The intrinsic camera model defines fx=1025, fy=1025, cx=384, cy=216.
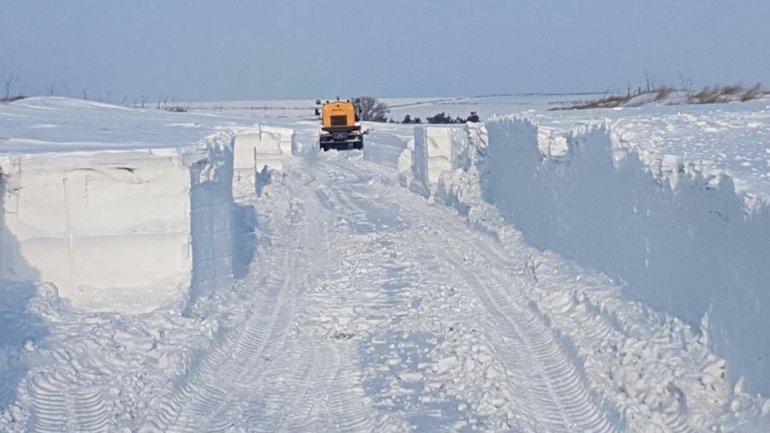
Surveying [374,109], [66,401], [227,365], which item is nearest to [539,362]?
[227,365]

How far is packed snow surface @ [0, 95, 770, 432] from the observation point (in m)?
7.86

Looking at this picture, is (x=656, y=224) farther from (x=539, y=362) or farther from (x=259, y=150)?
(x=259, y=150)

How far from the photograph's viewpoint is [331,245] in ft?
60.3

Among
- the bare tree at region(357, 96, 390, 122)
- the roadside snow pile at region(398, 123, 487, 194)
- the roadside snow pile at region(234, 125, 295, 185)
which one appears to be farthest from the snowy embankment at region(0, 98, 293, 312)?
the bare tree at region(357, 96, 390, 122)

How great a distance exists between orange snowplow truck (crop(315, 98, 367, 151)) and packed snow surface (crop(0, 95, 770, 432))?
26433 millimetres

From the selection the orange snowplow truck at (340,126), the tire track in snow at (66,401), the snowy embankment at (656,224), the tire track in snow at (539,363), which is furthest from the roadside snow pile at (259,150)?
the tire track in snow at (66,401)

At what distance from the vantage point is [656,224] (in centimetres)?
1034

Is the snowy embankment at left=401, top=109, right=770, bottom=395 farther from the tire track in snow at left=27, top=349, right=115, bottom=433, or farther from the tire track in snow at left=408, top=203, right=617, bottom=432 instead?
the tire track in snow at left=27, top=349, right=115, bottom=433

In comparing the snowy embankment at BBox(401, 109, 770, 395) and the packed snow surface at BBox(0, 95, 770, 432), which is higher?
the snowy embankment at BBox(401, 109, 770, 395)

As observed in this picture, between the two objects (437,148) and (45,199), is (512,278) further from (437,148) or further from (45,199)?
(437,148)

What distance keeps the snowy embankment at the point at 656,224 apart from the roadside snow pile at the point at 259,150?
27.9 ft

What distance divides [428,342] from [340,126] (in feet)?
112

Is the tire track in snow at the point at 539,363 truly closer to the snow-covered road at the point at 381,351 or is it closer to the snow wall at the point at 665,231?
the snow-covered road at the point at 381,351

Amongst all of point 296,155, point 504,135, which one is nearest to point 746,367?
point 504,135
